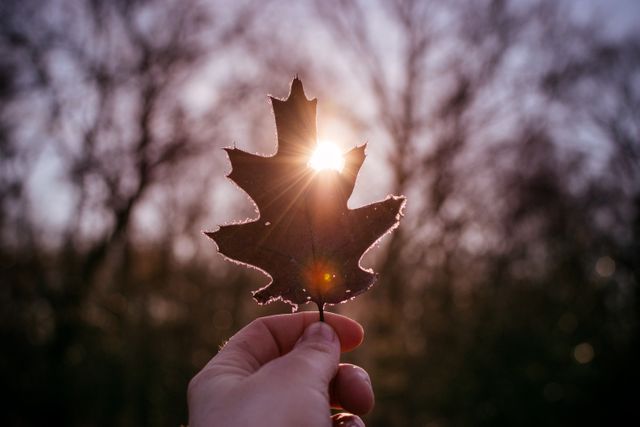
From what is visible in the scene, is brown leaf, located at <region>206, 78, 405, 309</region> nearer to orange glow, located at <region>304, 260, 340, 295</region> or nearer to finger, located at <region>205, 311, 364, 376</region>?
orange glow, located at <region>304, 260, 340, 295</region>

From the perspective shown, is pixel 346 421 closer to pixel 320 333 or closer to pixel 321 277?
pixel 320 333

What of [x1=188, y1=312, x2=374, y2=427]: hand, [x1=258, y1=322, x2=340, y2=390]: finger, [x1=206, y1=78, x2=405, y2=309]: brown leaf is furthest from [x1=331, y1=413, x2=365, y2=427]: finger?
[x1=206, y1=78, x2=405, y2=309]: brown leaf

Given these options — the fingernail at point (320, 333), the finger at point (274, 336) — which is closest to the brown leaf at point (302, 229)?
the fingernail at point (320, 333)

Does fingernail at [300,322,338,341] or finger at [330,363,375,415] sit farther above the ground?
fingernail at [300,322,338,341]

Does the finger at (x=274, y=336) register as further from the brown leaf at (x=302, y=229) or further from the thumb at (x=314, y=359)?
the brown leaf at (x=302, y=229)

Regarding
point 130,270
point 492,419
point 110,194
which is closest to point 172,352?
point 130,270

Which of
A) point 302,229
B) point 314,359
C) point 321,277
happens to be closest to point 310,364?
point 314,359

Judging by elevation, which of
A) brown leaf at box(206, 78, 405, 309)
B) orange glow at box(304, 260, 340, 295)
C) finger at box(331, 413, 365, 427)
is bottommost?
finger at box(331, 413, 365, 427)

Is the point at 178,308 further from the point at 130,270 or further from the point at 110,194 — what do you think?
the point at 110,194
